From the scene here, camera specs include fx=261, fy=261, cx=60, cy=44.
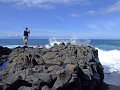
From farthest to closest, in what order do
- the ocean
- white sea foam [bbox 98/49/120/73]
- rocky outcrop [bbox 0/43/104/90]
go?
white sea foam [bbox 98/49/120/73], the ocean, rocky outcrop [bbox 0/43/104/90]

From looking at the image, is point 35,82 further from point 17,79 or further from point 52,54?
point 52,54

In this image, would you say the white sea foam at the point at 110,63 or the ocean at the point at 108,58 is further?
the white sea foam at the point at 110,63

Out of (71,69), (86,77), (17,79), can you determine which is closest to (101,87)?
(86,77)

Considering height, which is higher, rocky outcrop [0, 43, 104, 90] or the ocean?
rocky outcrop [0, 43, 104, 90]

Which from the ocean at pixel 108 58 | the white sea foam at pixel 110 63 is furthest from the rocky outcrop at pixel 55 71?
the white sea foam at pixel 110 63

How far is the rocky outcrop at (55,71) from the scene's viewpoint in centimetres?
925

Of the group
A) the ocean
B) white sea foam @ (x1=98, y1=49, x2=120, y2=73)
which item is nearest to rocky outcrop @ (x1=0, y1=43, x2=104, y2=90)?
the ocean

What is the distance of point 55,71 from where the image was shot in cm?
1011

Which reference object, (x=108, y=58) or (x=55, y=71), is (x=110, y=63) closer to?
(x=108, y=58)

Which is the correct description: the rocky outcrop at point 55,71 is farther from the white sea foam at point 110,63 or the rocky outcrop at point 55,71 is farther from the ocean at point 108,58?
the white sea foam at point 110,63

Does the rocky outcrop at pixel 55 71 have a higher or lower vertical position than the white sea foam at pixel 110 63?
higher

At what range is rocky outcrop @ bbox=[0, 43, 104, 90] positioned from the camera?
9.25 m

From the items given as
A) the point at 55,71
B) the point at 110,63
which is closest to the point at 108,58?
the point at 110,63

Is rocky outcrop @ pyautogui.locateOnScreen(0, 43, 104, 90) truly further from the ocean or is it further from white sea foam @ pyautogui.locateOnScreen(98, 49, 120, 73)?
white sea foam @ pyautogui.locateOnScreen(98, 49, 120, 73)
